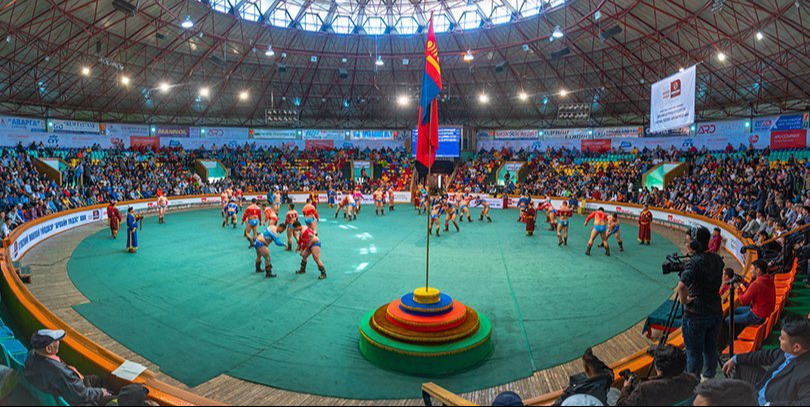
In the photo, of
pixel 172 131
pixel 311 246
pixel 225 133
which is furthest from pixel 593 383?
pixel 225 133

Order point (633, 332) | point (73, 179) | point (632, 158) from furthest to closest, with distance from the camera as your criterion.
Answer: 1. point (632, 158)
2. point (73, 179)
3. point (633, 332)

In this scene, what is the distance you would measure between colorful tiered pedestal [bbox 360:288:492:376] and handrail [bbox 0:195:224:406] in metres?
2.95

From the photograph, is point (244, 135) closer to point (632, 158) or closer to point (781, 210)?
point (632, 158)

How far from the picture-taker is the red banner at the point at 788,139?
95.7ft

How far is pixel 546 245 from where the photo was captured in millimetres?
17000

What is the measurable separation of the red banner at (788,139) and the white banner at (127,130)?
48.7m

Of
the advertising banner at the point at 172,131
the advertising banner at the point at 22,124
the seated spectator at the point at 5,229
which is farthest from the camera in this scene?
the advertising banner at the point at 172,131

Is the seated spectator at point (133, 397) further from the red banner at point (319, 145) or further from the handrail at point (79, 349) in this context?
the red banner at point (319, 145)

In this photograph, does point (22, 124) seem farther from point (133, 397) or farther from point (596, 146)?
point (596, 146)

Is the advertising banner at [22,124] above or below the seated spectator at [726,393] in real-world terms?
above

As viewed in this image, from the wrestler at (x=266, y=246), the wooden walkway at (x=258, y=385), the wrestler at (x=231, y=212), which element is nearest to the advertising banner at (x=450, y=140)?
the wrestler at (x=231, y=212)

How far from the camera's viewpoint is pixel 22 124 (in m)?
32.6

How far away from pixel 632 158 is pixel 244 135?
34.7 m

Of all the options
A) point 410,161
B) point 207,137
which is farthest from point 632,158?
point 207,137
